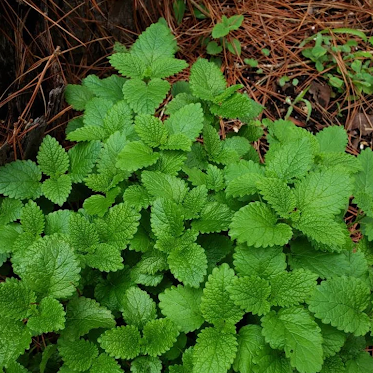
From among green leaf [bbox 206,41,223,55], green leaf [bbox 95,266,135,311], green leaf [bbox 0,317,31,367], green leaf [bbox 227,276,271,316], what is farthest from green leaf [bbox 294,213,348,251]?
green leaf [bbox 206,41,223,55]

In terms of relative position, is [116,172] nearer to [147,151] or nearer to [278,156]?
[147,151]

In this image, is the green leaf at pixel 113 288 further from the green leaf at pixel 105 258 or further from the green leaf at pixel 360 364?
the green leaf at pixel 360 364

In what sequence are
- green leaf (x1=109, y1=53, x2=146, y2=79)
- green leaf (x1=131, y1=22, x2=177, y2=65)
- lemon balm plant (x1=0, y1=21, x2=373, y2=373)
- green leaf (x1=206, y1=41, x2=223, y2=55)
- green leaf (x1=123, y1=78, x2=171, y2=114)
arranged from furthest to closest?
green leaf (x1=206, y1=41, x2=223, y2=55) < green leaf (x1=131, y1=22, x2=177, y2=65) < green leaf (x1=109, y1=53, x2=146, y2=79) < green leaf (x1=123, y1=78, x2=171, y2=114) < lemon balm plant (x1=0, y1=21, x2=373, y2=373)

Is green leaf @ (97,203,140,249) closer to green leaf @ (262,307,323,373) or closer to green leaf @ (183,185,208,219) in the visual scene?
green leaf @ (183,185,208,219)

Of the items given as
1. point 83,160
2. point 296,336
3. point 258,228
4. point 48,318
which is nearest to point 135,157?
point 83,160

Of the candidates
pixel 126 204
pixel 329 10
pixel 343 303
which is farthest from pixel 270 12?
pixel 343 303

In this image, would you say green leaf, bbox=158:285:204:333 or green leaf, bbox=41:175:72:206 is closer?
green leaf, bbox=158:285:204:333
